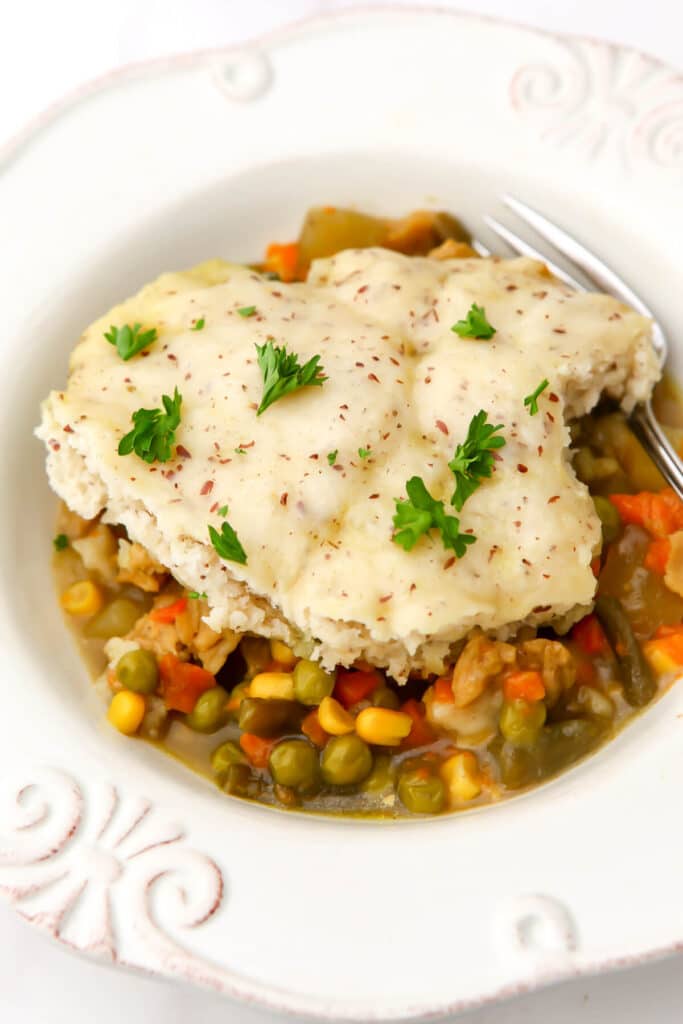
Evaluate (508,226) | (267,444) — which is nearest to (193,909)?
(267,444)

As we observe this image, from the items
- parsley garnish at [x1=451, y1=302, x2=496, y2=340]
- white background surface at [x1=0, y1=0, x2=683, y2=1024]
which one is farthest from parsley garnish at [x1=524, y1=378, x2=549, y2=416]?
white background surface at [x1=0, y1=0, x2=683, y2=1024]

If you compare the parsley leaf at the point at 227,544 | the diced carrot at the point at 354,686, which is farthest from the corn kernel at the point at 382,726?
the parsley leaf at the point at 227,544

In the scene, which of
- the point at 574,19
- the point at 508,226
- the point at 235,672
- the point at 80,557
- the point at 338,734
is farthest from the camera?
the point at 574,19

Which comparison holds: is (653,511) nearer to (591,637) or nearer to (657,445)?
(657,445)

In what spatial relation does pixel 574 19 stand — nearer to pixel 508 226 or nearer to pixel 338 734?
Result: pixel 508 226

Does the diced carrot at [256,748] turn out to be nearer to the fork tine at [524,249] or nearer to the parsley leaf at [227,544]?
the parsley leaf at [227,544]

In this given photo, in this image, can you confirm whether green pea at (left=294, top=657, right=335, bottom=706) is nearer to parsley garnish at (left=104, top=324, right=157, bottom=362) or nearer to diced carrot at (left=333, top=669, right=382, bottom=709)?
diced carrot at (left=333, top=669, right=382, bottom=709)

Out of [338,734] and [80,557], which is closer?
[338,734]
